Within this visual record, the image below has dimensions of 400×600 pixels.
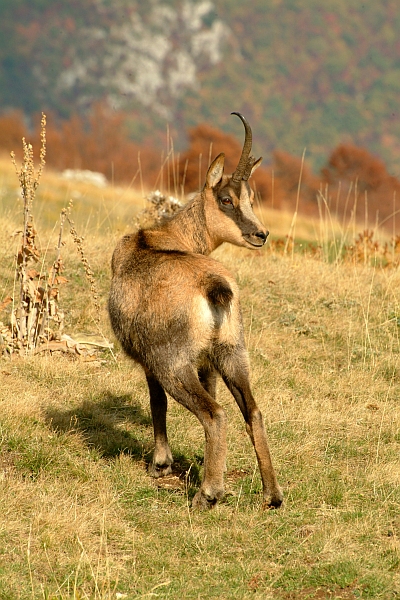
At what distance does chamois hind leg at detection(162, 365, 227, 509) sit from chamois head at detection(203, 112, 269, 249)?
5.61 ft

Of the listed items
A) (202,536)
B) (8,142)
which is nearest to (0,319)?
(202,536)

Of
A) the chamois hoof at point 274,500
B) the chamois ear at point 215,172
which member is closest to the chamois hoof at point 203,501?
the chamois hoof at point 274,500

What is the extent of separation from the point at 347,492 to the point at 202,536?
44.2 inches

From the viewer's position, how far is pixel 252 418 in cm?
541

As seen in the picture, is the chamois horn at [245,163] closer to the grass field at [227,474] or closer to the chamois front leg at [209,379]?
the chamois front leg at [209,379]

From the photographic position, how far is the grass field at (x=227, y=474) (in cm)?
469

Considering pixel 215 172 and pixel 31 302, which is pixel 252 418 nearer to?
pixel 215 172

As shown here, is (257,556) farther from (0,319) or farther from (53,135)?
(53,135)

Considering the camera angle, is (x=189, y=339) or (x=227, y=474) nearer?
(x=189, y=339)

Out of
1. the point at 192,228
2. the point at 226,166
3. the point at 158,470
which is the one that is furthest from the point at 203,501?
the point at 226,166

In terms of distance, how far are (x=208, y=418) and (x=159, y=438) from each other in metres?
0.98

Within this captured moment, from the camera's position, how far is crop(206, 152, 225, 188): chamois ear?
6607 millimetres

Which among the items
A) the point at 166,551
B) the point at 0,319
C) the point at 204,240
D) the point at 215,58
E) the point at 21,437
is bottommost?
the point at 166,551

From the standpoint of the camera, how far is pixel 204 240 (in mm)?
6750
